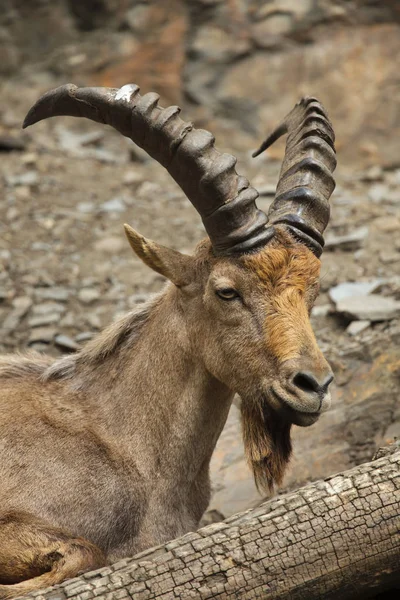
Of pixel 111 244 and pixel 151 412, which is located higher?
pixel 111 244

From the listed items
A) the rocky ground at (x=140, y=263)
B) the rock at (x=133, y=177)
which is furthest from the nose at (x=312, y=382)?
the rock at (x=133, y=177)

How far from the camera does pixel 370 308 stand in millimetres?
9961

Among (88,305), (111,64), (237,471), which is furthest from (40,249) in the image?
(237,471)

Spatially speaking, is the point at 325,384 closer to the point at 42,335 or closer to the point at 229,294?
the point at 229,294

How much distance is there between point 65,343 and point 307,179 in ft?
15.6

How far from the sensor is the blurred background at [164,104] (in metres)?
12.3

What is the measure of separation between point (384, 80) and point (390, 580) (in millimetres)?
10726

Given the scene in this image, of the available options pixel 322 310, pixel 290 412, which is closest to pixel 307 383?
pixel 290 412

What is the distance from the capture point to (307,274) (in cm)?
634

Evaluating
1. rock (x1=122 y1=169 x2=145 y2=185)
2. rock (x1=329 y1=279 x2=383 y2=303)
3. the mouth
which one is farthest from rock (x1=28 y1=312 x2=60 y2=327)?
the mouth

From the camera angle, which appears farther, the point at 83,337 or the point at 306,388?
the point at 83,337

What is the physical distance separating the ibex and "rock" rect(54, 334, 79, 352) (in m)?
3.51

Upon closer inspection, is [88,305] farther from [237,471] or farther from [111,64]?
[111,64]

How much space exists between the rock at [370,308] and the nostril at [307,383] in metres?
3.98
